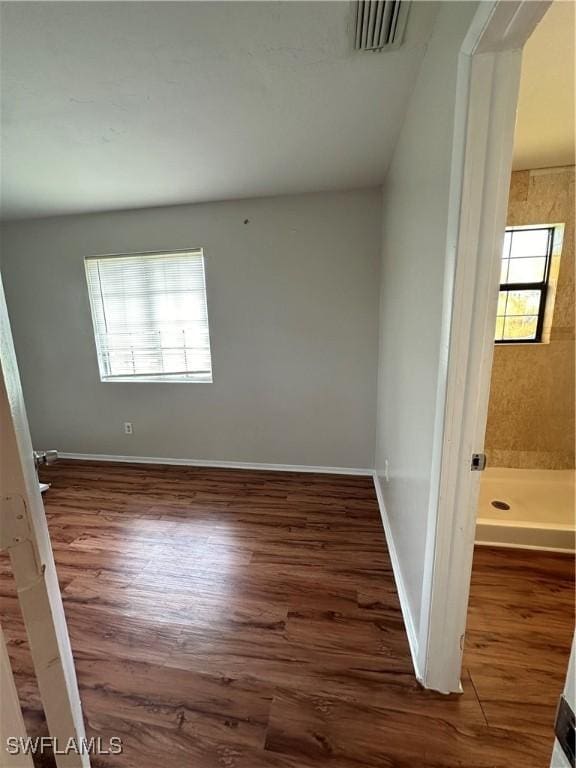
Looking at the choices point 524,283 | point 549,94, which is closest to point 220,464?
point 524,283

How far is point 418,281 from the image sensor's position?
1342 mm

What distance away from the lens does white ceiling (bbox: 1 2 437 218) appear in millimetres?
Answer: 1037

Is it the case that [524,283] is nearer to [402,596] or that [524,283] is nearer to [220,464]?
[402,596]

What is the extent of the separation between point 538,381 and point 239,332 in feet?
8.23

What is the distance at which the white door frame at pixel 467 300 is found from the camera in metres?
0.78

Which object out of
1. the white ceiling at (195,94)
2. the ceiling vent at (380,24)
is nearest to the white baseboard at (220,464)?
the white ceiling at (195,94)

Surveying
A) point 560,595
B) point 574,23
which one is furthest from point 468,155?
point 560,595

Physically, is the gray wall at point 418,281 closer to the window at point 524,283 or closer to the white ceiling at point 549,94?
the white ceiling at point 549,94

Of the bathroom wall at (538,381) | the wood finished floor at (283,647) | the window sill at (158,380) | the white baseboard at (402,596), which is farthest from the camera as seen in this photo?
the window sill at (158,380)

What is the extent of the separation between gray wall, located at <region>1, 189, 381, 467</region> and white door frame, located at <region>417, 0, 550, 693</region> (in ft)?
5.74

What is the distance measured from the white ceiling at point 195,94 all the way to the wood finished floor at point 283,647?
2.38 meters

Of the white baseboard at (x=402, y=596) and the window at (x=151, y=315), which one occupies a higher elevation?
the window at (x=151, y=315)

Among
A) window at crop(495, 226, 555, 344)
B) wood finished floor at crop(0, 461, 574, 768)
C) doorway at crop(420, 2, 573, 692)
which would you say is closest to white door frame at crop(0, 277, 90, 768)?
wood finished floor at crop(0, 461, 574, 768)

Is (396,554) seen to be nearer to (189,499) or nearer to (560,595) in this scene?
(560,595)
